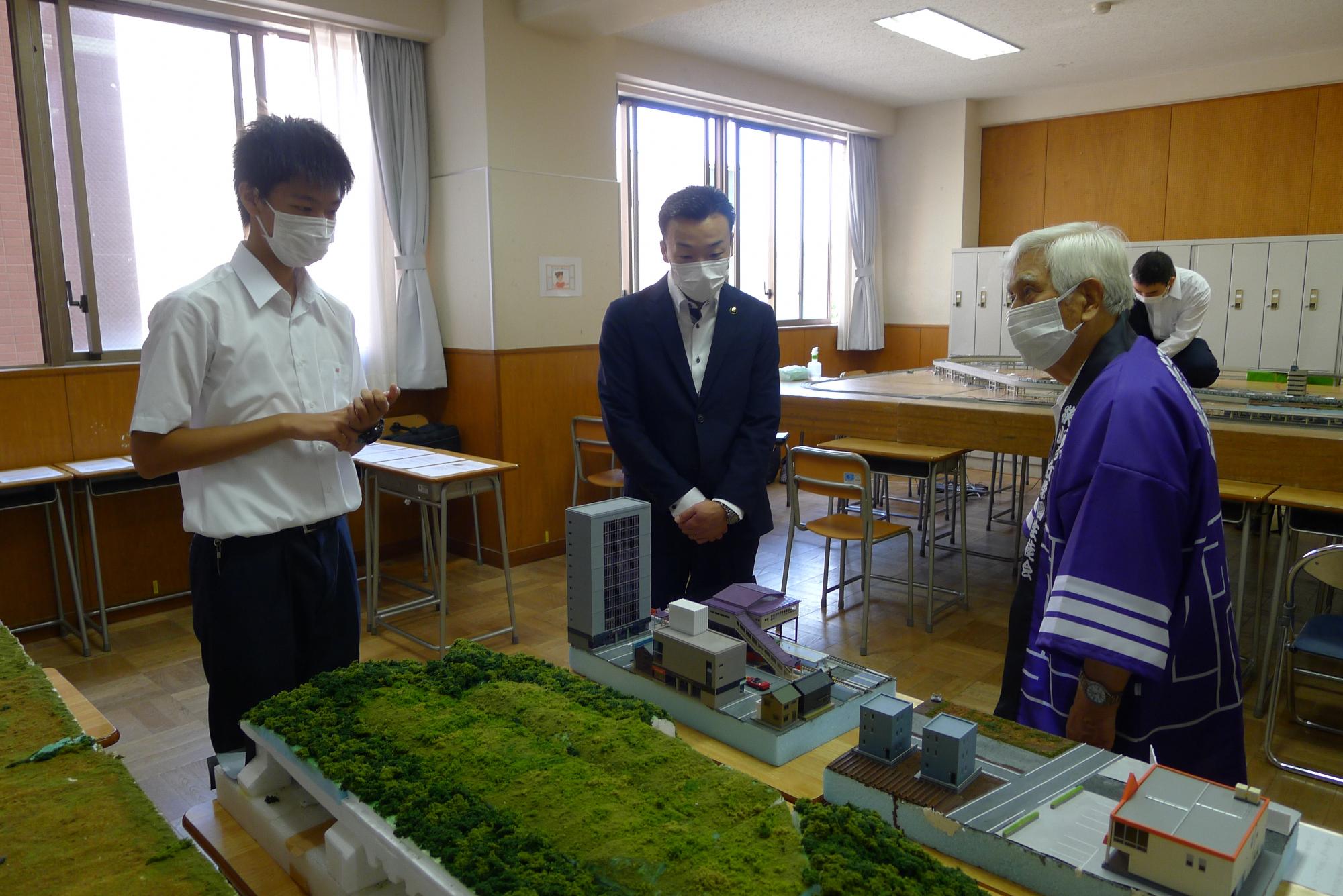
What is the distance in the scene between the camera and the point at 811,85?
273 inches

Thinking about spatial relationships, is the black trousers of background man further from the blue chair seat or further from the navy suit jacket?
the navy suit jacket

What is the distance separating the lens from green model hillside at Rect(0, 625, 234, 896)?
0.87 metres

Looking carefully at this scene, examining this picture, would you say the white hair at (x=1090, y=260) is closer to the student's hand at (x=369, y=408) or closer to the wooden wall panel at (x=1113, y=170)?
the student's hand at (x=369, y=408)

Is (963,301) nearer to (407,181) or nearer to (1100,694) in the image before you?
(407,181)

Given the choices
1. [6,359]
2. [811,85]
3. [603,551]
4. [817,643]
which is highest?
[811,85]

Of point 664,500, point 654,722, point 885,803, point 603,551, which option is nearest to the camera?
point 885,803

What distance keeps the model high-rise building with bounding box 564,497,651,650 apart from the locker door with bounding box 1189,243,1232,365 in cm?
626

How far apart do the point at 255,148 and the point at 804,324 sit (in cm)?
633

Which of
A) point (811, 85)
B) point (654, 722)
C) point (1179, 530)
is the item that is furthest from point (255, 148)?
point (811, 85)

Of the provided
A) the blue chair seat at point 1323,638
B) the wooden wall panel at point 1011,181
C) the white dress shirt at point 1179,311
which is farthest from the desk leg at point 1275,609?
the wooden wall panel at point 1011,181

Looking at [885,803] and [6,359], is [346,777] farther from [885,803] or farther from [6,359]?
[6,359]

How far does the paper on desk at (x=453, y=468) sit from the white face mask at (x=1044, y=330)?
244 cm

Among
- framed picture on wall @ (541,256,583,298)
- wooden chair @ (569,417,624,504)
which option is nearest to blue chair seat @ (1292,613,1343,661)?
wooden chair @ (569,417,624,504)

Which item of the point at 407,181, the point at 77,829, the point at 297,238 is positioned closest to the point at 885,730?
the point at 77,829
